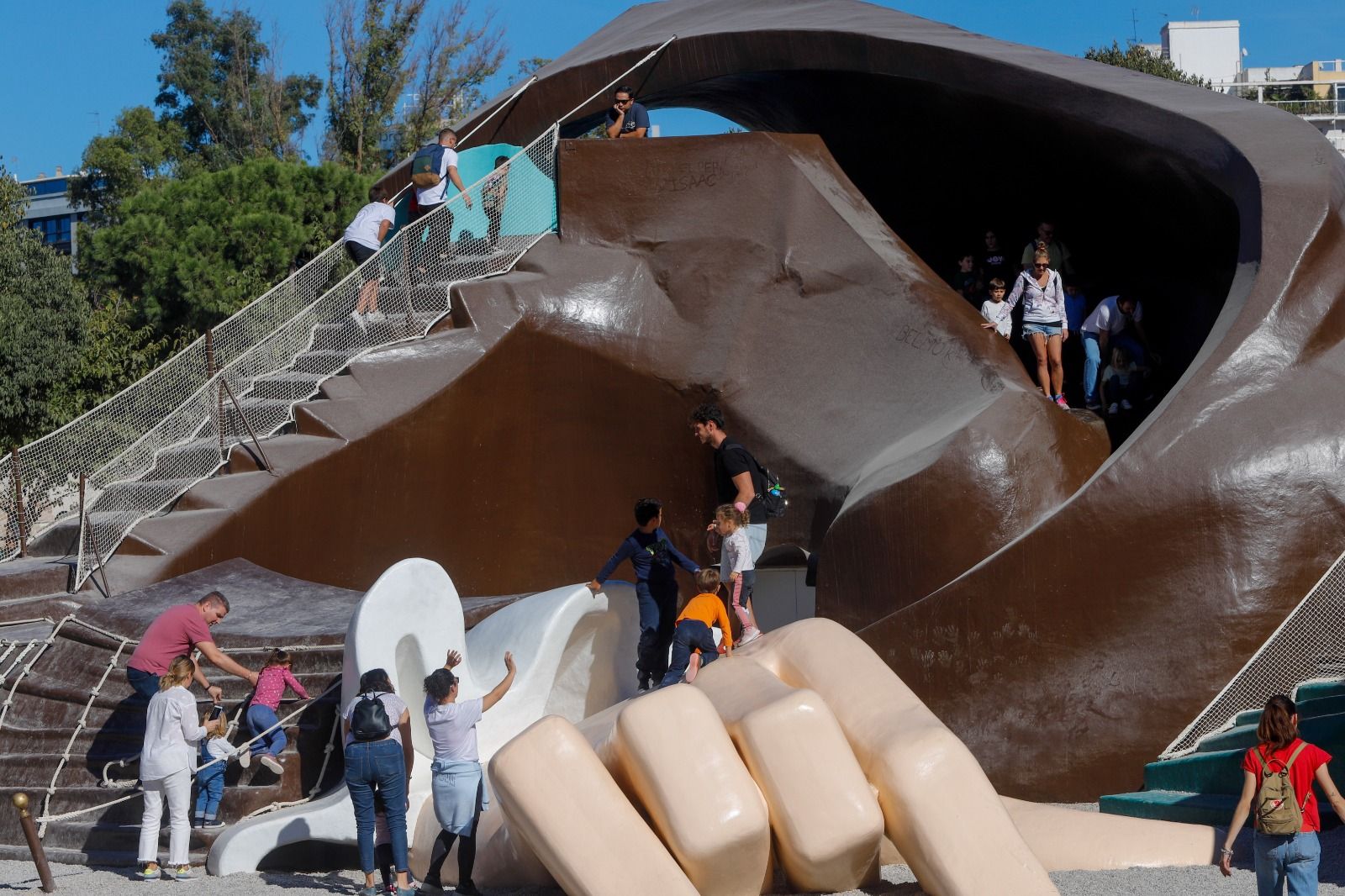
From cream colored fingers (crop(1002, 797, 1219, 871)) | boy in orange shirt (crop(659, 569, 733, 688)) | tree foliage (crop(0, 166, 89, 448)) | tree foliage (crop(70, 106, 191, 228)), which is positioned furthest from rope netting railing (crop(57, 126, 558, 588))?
tree foliage (crop(70, 106, 191, 228))

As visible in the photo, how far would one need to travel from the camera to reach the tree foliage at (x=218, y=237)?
1064 inches

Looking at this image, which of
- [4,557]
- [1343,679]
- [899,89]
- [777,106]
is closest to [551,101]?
[777,106]

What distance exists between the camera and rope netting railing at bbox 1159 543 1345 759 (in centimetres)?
919

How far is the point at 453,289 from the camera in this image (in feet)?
44.0

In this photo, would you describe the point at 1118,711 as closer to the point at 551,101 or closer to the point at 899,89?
the point at 899,89

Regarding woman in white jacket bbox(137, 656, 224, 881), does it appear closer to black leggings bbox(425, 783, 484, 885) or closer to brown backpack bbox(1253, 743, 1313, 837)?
black leggings bbox(425, 783, 484, 885)

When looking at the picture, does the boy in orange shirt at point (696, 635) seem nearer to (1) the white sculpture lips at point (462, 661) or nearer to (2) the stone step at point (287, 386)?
(1) the white sculpture lips at point (462, 661)

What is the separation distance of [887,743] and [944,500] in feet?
10.7

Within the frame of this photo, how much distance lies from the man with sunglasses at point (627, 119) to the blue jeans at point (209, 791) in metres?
7.08

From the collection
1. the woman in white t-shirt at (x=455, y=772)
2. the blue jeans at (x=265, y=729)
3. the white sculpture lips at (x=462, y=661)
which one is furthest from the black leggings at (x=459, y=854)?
the blue jeans at (x=265, y=729)

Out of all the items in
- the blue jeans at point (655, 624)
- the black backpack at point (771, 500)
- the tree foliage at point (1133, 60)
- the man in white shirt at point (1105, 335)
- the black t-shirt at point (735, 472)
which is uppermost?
the tree foliage at point (1133, 60)

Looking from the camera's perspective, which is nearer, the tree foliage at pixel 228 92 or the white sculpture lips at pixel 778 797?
the white sculpture lips at pixel 778 797

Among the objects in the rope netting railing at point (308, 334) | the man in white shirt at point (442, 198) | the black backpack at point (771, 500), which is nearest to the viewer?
the black backpack at point (771, 500)

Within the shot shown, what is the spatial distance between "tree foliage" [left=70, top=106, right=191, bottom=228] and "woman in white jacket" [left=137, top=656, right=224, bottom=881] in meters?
28.5
